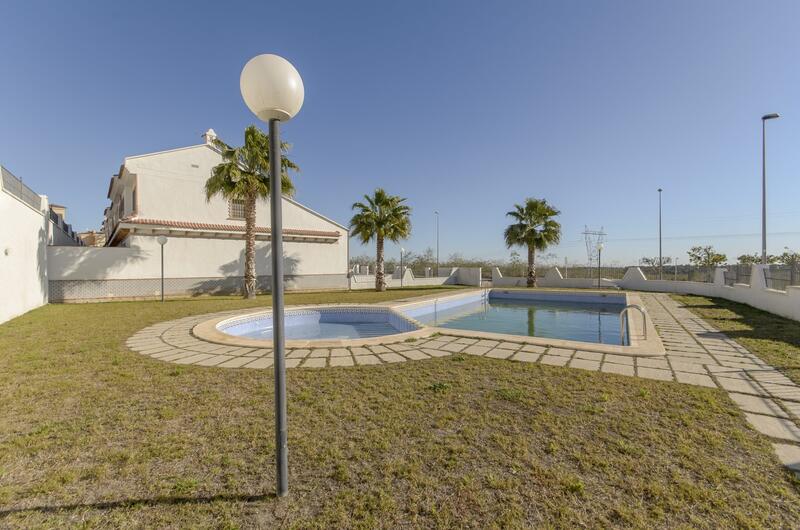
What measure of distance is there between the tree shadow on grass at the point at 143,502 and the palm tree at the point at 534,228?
21.0m

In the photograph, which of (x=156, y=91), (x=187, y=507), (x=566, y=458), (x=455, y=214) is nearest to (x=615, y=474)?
(x=566, y=458)

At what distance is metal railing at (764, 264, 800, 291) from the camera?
7791mm

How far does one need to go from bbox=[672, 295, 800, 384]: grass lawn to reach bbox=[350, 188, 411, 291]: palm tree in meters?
13.2

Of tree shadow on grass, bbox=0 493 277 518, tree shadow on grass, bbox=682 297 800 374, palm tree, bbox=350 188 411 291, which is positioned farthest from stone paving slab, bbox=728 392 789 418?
palm tree, bbox=350 188 411 291

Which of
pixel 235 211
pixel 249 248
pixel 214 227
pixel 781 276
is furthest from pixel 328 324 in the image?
pixel 781 276

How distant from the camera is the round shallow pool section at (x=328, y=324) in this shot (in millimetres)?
8375

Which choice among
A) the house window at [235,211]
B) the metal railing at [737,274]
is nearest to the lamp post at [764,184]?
the metal railing at [737,274]

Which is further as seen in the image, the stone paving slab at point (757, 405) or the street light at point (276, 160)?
the stone paving slab at point (757, 405)

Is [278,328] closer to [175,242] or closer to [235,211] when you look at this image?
[175,242]

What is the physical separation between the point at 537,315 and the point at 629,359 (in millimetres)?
7412

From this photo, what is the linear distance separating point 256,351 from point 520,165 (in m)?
18.3

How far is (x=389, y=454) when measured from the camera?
2227mm

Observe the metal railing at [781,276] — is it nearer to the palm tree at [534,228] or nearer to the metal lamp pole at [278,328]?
the palm tree at [534,228]

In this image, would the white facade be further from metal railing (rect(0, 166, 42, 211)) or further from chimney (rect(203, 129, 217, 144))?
chimney (rect(203, 129, 217, 144))
